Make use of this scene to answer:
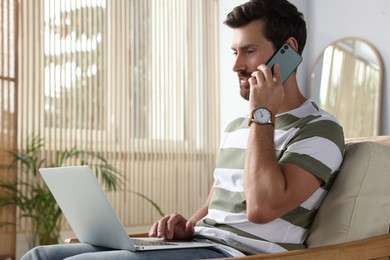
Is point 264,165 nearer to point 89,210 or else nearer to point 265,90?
point 265,90

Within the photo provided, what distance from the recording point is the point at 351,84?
487 centimetres

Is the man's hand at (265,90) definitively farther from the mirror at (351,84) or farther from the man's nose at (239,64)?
the mirror at (351,84)

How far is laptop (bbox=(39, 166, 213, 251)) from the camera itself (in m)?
1.53

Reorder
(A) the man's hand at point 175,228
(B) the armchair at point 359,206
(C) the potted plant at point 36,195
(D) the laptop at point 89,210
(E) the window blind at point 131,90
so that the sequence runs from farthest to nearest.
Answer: (E) the window blind at point 131,90
(C) the potted plant at point 36,195
(A) the man's hand at point 175,228
(B) the armchair at point 359,206
(D) the laptop at point 89,210

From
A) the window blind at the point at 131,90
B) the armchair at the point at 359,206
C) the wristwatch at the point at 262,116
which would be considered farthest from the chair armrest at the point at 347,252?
the window blind at the point at 131,90

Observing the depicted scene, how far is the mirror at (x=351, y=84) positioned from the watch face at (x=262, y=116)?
122 inches

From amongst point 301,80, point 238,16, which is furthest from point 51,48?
point 238,16

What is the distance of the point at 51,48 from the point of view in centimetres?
484

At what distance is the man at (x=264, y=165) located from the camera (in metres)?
1.64

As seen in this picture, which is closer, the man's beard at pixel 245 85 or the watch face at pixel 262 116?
the watch face at pixel 262 116

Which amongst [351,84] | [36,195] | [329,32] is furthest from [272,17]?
[329,32]

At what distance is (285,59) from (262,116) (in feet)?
0.80

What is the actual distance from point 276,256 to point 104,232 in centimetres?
45

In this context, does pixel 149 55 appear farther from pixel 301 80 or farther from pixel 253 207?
pixel 253 207
